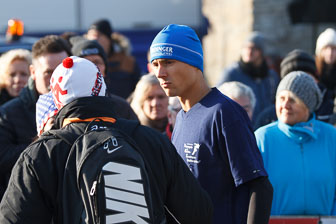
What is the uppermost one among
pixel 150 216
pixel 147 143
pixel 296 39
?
pixel 147 143

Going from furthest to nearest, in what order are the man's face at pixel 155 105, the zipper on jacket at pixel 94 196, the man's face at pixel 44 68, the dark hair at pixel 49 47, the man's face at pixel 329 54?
the man's face at pixel 329 54
the man's face at pixel 155 105
the dark hair at pixel 49 47
the man's face at pixel 44 68
the zipper on jacket at pixel 94 196

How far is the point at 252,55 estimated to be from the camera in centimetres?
735

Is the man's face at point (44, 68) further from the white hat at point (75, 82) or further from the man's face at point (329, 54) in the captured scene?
the man's face at point (329, 54)

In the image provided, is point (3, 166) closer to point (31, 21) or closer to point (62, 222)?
point (62, 222)

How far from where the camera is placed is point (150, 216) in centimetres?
244

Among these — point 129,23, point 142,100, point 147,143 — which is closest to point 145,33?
point 129,23

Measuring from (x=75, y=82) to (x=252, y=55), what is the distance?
489cm

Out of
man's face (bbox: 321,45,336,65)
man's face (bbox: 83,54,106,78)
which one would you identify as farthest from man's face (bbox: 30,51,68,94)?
man's face (bbox: 321,45,336,65)

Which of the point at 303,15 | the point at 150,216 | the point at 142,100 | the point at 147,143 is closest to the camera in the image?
the point at 150,216

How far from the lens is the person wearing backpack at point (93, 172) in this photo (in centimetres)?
240

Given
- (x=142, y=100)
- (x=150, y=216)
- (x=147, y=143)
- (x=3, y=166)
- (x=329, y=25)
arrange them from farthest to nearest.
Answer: (x=329, y=25)
(x=142, y=100)
(x=3, y=166)
(x=147, y=143)
(x=150, y=216)

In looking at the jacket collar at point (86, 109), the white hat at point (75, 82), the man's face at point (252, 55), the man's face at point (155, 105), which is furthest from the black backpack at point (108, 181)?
the man's face at point (252, 55)

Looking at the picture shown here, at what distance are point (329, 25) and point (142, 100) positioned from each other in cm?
892

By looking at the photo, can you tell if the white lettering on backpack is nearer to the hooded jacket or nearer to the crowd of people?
the crowd of people
